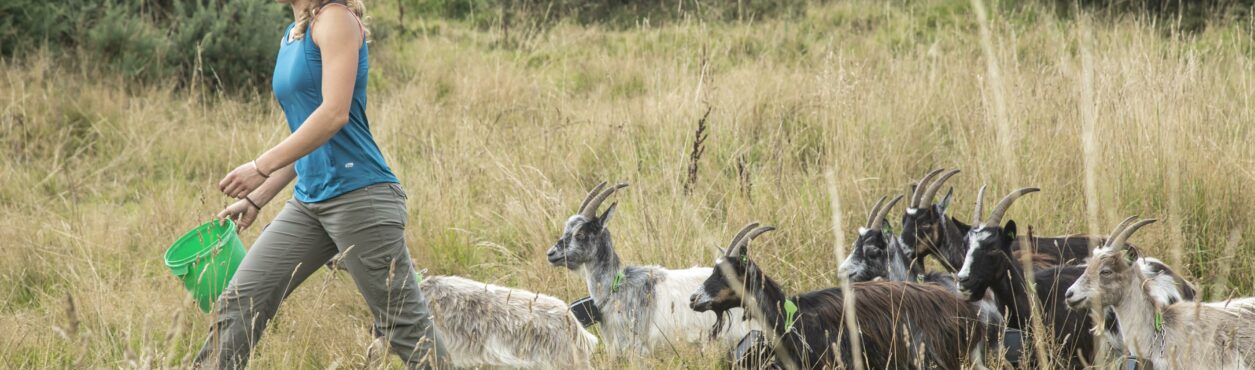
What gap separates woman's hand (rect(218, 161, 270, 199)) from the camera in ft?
12.1

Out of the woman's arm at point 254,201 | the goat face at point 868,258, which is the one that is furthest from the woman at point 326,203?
the goat face at point 868,258

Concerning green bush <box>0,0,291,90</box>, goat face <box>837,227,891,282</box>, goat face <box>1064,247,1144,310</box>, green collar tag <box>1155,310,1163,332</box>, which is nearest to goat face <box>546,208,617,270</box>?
goat face <box>837,227,891,282</box>

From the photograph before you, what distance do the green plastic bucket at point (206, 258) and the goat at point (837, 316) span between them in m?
1.76

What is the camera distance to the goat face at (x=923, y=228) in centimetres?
552

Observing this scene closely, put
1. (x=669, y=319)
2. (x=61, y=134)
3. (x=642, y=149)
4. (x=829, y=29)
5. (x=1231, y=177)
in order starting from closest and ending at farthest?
(x=669, y=319) < (x=1231, y=177) < (x=642, y=149) < (x=61, y=134) < (x=829, y=29)

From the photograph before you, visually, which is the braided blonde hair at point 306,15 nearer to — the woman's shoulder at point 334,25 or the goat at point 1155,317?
the woman's shoulder at point 334,25

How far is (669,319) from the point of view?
532 cm

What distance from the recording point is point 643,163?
746 cm

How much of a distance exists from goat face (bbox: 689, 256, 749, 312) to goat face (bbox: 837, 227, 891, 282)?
0.90 meters

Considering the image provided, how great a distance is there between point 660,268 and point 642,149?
8.34 feet

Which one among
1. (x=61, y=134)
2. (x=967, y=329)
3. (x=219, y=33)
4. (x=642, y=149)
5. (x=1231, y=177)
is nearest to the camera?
(x=967, y=329)

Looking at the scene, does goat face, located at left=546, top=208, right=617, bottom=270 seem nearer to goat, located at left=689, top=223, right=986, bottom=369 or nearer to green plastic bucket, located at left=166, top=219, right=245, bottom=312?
goat, located at left=689, top=223, right=986, bottom=369

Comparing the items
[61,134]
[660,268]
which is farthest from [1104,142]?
[61,134]

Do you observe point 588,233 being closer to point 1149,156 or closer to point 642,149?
point 642,149
